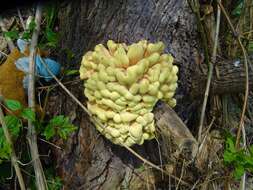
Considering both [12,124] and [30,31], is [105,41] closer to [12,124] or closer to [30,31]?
[30,31]

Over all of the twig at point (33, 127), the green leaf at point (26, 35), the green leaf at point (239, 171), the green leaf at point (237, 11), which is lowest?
the green leaf at point (239, 171)

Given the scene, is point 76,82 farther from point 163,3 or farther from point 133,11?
point 163,3

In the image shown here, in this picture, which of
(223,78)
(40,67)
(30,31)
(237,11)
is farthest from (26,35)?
(237,11)

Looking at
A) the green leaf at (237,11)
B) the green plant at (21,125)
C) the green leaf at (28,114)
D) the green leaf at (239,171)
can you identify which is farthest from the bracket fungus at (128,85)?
the green leaf at (237,11)

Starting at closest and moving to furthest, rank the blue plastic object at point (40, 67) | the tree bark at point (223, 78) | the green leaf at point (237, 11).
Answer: the blue plastic object at point (40, 67) < the tree bark at point (223, 78) < the green leaf at point (237, 11)

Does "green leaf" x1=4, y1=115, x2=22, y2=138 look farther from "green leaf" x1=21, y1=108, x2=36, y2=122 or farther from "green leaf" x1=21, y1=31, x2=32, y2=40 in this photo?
"green leaf" x1=21, y1=31, x2=32, y2=40

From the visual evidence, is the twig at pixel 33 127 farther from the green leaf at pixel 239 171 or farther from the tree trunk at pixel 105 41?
the green leaf at pixel 239 171

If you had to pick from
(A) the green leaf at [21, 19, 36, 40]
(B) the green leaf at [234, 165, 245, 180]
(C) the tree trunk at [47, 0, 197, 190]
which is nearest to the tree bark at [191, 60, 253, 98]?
(C) the tree trunk at [47, 0, 197, 190]
